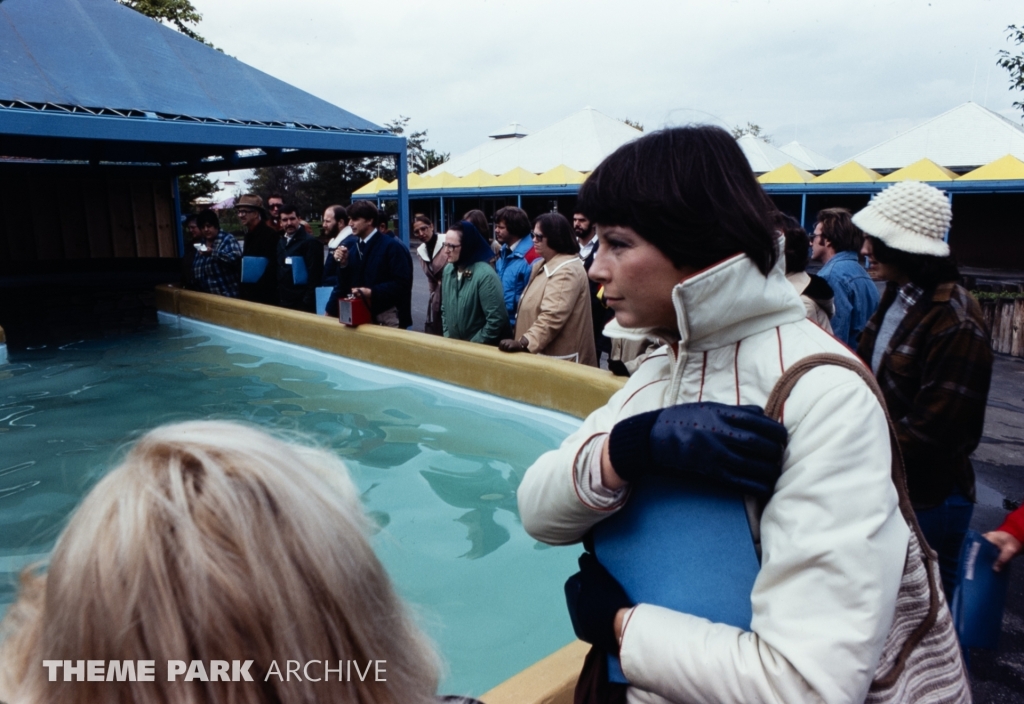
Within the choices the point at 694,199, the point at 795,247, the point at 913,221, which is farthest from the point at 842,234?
the point at 694,199

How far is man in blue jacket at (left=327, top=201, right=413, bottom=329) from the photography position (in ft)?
22.5

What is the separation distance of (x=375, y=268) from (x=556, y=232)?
7.74 feet

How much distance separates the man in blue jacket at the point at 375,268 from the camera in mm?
6859

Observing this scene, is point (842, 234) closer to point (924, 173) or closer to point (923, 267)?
point (923, 267)

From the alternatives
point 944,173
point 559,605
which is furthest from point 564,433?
point 944,173

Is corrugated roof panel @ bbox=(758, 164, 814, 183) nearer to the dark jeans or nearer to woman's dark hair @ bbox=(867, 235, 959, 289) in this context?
woman's dark hair @ bbox=(867, 235, 959, 289)

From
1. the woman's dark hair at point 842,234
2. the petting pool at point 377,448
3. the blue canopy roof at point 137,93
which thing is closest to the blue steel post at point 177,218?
the blue canopy roof at point 137,93

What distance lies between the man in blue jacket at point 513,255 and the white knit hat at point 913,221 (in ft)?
12.4

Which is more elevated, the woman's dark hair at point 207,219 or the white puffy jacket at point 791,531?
the woman's dark hair at point 207,219

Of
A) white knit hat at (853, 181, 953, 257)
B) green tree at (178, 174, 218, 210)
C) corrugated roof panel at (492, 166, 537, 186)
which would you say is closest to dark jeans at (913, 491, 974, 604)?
white knit hat at (853, 181, 953, 257)

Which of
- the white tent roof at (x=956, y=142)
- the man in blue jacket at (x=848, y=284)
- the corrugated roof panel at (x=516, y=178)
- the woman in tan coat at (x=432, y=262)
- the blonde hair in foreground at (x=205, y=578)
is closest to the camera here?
the blonde hair in foreground at (x=205, y=578)

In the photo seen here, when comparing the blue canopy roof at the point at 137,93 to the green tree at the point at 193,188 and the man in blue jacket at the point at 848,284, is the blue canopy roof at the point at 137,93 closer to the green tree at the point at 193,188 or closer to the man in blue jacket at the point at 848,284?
the man in blue jacket at the point at 848,284

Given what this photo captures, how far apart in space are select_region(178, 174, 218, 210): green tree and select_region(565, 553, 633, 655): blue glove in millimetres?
22931

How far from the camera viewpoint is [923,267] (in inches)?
96.8
